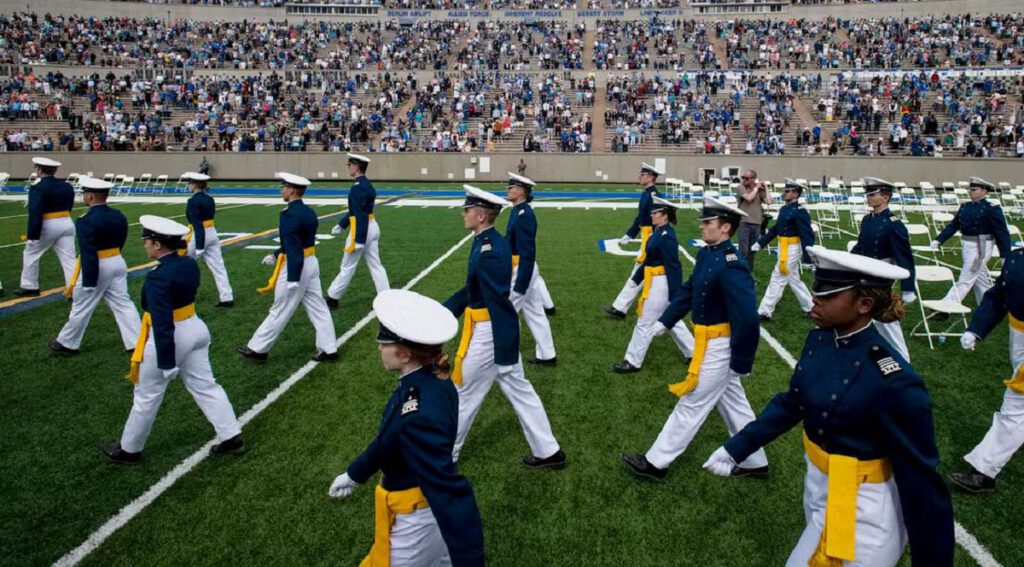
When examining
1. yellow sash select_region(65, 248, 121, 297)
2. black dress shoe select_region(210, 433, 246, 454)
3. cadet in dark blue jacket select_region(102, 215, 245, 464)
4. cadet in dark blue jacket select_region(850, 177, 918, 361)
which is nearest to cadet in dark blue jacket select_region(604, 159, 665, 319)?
cadet in dark blue jacket select_region(850, 177, 918, 361)

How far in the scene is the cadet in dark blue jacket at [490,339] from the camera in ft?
15.2

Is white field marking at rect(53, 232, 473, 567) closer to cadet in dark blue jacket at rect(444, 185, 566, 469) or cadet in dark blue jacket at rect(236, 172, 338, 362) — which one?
cadet in dark blue jacket at rect(236, 172, 338, 362)

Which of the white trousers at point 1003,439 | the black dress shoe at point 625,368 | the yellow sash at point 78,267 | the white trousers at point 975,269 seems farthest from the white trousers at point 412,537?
the white trousers at point 975,269

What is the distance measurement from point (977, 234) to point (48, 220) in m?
14.5

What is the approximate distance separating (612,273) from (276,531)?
9.02 meters

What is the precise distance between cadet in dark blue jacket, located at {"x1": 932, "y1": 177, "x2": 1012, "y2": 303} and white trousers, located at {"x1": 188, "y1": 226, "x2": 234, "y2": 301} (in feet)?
36.5

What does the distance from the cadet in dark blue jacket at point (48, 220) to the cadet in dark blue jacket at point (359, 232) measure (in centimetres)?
408

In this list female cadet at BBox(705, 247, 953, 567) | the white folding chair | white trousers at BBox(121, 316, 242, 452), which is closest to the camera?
female cadet at BBox(705, 247, 953, 567)

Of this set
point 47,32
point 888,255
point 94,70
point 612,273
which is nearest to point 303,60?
point 94,70

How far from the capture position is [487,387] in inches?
195

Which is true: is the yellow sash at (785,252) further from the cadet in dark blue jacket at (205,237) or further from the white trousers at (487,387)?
the cadet in dark blue jacket at (205,237)

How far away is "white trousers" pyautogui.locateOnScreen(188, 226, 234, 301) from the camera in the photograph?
968 cm

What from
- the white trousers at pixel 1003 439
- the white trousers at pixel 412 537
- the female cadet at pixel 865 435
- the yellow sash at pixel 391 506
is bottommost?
the white trousers at pixel 1003 439

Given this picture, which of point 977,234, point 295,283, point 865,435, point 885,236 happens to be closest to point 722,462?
point 865,435
